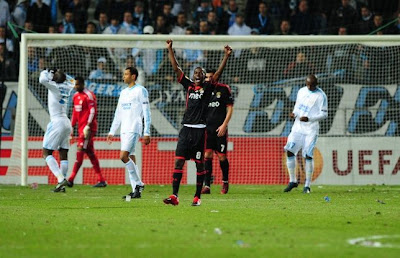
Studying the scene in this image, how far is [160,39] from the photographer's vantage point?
2159 centimetres

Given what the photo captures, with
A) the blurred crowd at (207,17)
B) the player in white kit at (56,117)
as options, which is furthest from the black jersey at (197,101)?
the blurred crowd at (207,17)

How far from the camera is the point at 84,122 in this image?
20.8 metres

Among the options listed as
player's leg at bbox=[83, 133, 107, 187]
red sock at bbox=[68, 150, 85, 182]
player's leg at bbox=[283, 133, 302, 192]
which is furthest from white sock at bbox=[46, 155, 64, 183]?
player's leg at bbox=[283, 133, 302, 192]

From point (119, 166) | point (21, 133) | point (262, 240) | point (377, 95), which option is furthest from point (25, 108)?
point (262, 240)

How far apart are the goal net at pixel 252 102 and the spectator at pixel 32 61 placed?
3 centimetres

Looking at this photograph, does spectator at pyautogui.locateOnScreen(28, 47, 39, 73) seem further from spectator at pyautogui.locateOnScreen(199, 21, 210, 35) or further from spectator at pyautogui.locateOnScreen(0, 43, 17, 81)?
spectator at pyautogui.locateOnScreen(199, 21, 210, 35)

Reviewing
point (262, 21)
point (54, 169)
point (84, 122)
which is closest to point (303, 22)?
point (262, 21)

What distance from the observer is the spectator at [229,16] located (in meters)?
25.9

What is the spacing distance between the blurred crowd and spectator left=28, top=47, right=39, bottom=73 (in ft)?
4.55

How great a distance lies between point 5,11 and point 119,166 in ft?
22.0

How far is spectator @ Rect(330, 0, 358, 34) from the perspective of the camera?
25.5 metres

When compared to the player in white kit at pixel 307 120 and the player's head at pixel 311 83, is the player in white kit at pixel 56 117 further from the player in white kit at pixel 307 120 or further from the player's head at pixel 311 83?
the player's head at pixel 311 83

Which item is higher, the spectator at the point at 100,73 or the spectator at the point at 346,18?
the spectator at the point at 346,18

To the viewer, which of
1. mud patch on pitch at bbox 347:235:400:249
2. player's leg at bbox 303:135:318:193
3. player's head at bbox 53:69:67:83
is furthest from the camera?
player's head at bbox 53:69:67:83
